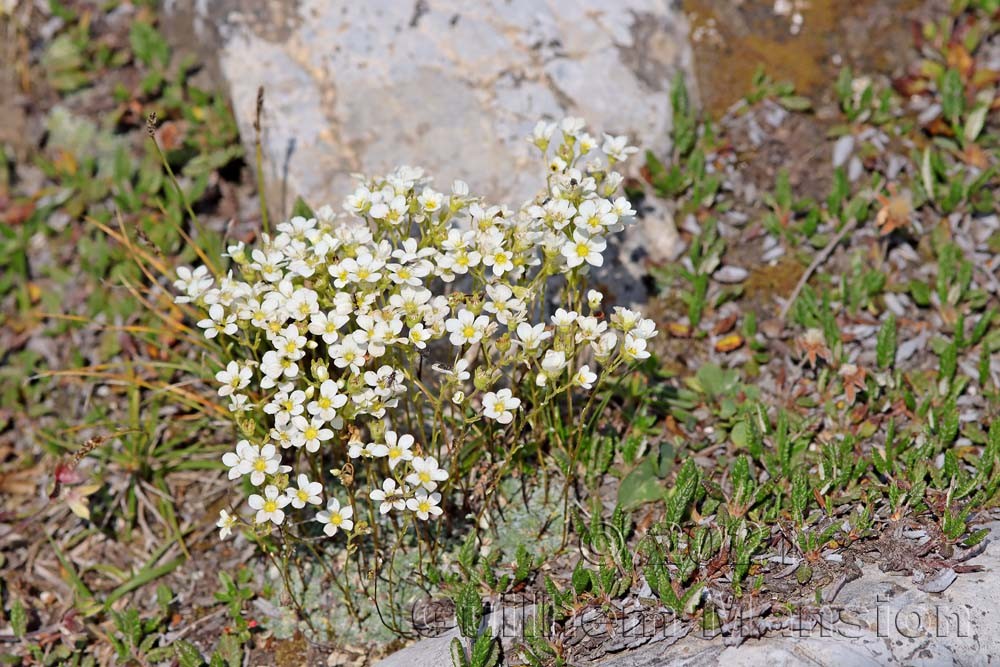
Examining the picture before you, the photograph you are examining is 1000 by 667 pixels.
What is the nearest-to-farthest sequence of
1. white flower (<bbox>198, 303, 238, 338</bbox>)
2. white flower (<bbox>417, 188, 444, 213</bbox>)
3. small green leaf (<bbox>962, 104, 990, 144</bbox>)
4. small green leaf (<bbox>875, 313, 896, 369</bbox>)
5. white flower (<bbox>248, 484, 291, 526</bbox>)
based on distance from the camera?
white flower (<bbox>248, 484, 291, 526</bbox>) < white flower (<bbox>198, 303, 238, 338</bbox>) < white flower (<bbox>417, 188, 444, 213</bbox>) < small green leaf (<bbox>875, 313, 896, 369</bbox>) < small green leaf (<bbox>962, 104, 990, 144</bbox>)

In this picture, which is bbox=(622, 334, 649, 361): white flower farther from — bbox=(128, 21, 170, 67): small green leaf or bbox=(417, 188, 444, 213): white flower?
bbox=(128, 21, 170, 67): small green leaf

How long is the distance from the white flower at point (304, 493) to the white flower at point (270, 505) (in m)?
0.02

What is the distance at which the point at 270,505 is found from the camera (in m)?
3.04

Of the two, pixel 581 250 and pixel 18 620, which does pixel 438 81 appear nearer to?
pixel 581 250

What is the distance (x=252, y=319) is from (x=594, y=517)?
155 cm

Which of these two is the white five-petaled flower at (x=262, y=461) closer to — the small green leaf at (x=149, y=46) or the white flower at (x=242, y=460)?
the white flower at (x=242, y=460)

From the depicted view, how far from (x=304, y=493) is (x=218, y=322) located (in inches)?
29.6

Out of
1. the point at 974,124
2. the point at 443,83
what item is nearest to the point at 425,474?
the point at 443,83

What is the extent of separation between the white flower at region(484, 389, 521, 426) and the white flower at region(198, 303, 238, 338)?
1.01 metres

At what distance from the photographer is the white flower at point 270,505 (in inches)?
118

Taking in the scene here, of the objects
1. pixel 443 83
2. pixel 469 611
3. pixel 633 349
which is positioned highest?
pixel 443 83

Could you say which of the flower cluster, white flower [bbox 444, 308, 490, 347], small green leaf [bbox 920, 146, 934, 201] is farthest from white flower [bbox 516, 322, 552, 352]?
small green leaf [bbox 920, 146, 934, 201]

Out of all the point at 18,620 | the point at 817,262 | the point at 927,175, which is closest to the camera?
the point at 18,620

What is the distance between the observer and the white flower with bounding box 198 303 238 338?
3.24 m
